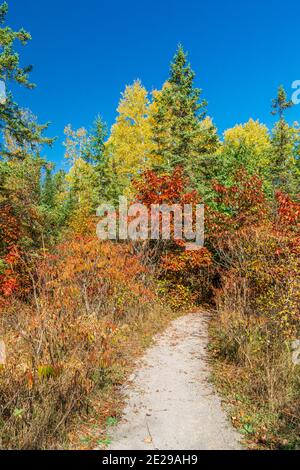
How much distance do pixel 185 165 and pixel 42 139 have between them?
8256 millimetres

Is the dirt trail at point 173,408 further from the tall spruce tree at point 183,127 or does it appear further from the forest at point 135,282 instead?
the tall spruce tree at point 183,127

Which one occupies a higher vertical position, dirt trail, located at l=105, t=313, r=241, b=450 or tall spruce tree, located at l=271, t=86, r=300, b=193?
tall spruce tree, located at l=271, t=86, r=300, b=193

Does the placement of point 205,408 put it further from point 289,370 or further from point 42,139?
point 42,139

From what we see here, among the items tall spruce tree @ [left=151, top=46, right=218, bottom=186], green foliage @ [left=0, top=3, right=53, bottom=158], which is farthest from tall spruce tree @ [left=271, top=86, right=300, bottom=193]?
green foliage @ [left=0, top=3, right=53, bottom=158]

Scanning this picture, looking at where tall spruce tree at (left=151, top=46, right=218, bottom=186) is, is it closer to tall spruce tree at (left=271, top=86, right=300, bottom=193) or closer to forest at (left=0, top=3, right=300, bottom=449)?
forest at (left=0, top=3, right=300, bottom=449)

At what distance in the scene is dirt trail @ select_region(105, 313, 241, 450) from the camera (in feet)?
15.2

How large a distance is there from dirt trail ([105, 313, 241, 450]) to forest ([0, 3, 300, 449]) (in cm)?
27

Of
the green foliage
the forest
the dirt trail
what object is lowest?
the dirt trail

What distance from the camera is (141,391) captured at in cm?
618

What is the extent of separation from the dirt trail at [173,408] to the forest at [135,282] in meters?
0.27

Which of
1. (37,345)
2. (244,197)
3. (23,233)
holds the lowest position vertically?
(37,345)

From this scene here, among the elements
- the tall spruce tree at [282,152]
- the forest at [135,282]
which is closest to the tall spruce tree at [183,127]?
the forest at [135,282]
